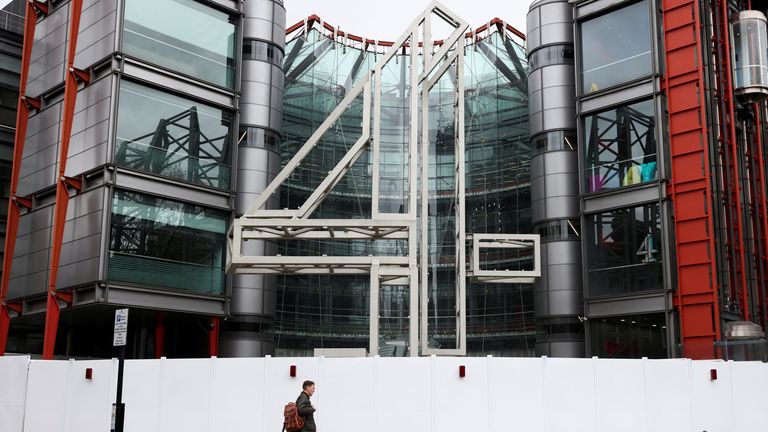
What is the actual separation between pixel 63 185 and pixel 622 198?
870 inches

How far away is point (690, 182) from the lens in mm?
33969

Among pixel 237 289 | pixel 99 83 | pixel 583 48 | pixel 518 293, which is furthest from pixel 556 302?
pixel 99 83

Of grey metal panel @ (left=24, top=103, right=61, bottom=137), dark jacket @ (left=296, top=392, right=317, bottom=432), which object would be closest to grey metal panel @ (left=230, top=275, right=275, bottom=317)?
grey metal panel @ (left=24, top=103, right=61, bottom=137)

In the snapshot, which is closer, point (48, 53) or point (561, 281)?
point (48, 53)

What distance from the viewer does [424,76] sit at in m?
26.7

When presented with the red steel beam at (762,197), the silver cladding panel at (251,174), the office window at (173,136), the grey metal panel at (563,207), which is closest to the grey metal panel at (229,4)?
the office window at (173,136)

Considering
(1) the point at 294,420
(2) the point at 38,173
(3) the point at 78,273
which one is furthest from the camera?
(2) the point at 38,173

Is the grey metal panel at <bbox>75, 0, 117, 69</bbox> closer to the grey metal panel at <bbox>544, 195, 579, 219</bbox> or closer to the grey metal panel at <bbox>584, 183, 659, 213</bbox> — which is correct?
the grey metal panel at <bbox>544, 195, 579, 219</bbox>

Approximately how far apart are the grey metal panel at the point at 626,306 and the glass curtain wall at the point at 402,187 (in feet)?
23.6

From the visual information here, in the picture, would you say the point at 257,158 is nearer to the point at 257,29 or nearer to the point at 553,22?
the point at 257,29

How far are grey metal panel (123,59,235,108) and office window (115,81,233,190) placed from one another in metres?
0.35

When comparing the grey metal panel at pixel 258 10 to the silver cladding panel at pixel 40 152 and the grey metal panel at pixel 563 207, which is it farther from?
the grey metal panel at pixel 563 207

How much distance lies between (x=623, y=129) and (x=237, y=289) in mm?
17752

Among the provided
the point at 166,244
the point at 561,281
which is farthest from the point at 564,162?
the point at 166,244
